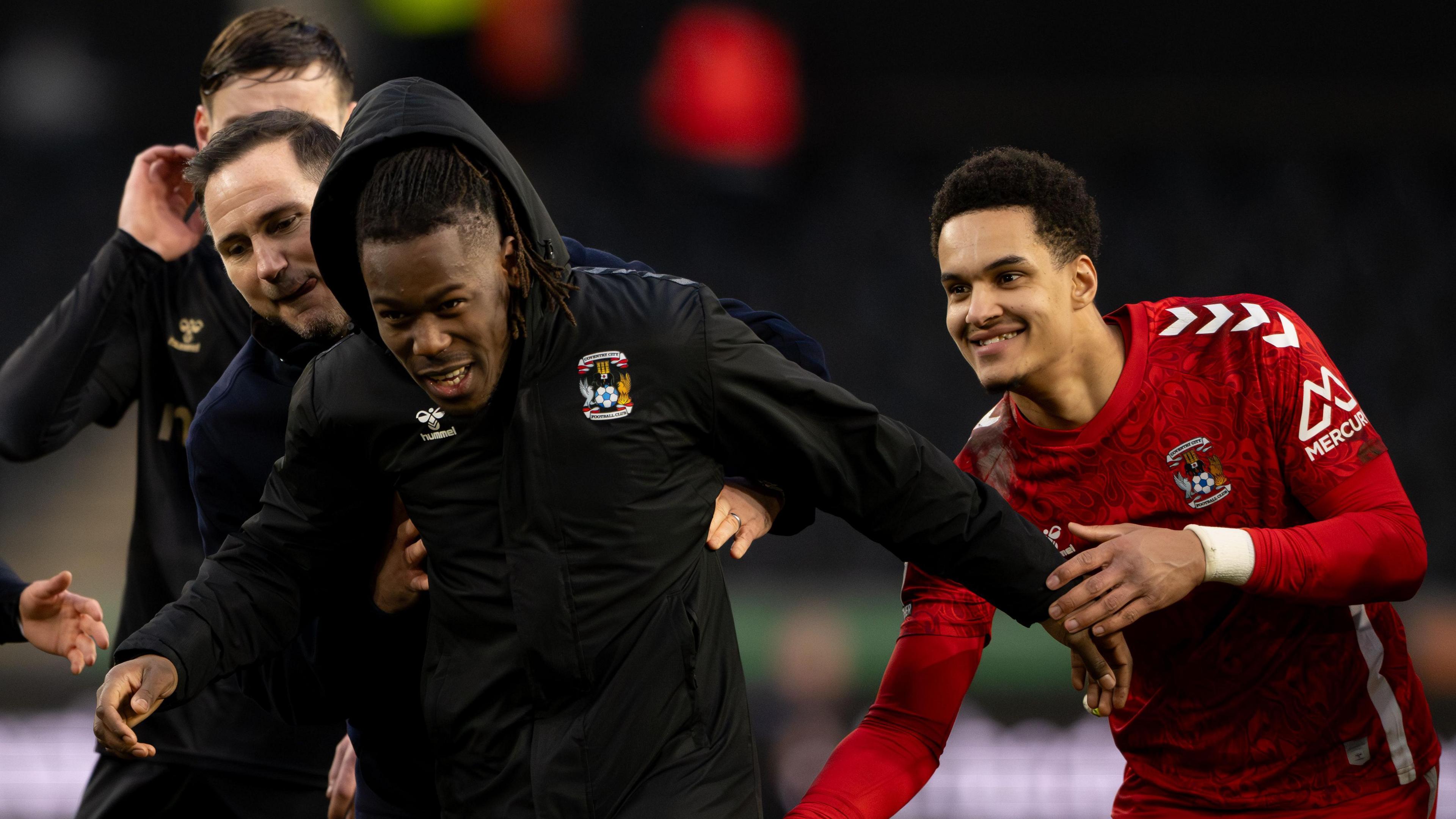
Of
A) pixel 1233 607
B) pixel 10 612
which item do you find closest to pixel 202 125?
pixel 10 612

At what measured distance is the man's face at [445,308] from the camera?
1.54 metres

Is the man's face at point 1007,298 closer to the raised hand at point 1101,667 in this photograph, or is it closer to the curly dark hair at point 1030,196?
the curly dark hair at point 1030,196

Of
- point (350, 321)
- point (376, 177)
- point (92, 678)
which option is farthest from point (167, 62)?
point (376, 177)

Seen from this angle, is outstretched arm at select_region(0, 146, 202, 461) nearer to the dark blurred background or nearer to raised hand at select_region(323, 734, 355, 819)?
raised hand at select_region(323, 734, 355, 819)

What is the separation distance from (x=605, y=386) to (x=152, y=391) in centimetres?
134

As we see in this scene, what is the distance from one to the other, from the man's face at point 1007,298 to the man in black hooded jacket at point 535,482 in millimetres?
431

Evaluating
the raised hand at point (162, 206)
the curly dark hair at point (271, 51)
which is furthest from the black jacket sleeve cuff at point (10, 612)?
the curly dark hair at point (271, 51)

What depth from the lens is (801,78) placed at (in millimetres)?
5012

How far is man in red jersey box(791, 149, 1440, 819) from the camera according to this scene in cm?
208

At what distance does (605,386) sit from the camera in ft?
5.37

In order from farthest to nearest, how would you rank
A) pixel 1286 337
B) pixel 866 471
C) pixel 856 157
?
pixel 856 157, pixel 1286 337, pixel 866 471

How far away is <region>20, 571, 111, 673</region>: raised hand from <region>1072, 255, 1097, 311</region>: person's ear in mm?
1550

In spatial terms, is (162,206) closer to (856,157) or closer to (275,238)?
(275,238)

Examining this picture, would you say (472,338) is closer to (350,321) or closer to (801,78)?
(350,321)
